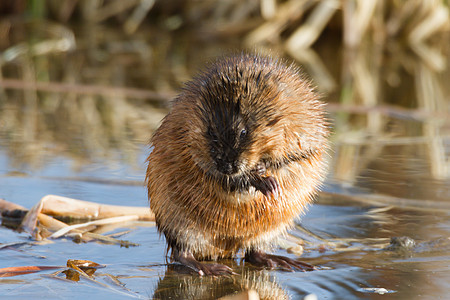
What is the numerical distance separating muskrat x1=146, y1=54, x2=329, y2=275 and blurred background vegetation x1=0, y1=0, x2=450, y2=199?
1.32m

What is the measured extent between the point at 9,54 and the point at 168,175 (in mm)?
6440

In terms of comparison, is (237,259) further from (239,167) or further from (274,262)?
(239,167)

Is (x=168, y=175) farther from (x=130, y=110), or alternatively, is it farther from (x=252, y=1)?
(x=252, y=1)

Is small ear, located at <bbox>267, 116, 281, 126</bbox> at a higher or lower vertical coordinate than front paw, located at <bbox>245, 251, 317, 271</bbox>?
higher

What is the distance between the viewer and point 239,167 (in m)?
3.09

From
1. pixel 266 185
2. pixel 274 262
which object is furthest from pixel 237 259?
pixel 266 185

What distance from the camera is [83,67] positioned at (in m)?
9.23

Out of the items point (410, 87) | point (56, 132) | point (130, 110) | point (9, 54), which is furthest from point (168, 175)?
point (9, 54)

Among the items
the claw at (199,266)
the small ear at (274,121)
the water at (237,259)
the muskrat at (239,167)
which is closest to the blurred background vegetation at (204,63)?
the water at (237,259)

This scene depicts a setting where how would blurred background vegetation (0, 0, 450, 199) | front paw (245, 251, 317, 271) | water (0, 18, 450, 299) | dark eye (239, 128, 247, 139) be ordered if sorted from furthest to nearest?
1. blurred background vegetation (0, 0, 450, 199)
2. front paw (245, 251, 317, 271)
3. dark eye (239, 128, 247, 139)
4. water (0, 18, 450, 299)

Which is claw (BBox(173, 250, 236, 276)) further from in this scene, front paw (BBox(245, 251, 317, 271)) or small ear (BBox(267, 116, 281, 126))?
small ear (BBox(267, 116, 281, 126))

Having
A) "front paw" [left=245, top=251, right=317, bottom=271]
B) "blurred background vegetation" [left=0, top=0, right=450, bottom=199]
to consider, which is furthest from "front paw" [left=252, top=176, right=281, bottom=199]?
"blurred background vegetation" [left=0, top=0, right=450, bottom=199]

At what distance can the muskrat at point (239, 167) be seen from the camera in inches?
125

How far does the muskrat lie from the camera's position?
318cm
